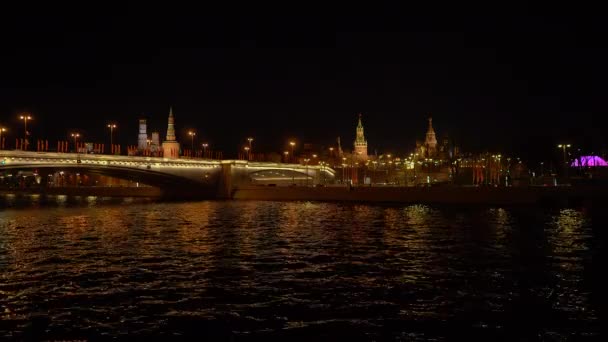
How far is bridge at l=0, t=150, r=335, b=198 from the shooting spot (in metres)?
67.0

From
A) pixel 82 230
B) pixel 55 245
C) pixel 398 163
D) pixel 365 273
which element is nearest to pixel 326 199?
pixel 82 230

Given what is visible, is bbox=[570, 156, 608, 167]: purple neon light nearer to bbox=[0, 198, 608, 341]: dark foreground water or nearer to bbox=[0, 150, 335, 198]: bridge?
bbox=[0, 150, 335, 198]: bridge

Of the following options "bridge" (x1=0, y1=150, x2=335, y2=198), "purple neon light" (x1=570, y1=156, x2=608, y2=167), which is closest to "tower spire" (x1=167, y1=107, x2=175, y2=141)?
"bridge" (x1=0, y1=150, x2=335, y2=198)

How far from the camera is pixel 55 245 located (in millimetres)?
27438

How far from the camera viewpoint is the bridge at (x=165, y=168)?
6697 cm

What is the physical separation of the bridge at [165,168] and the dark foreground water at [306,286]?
126 ft

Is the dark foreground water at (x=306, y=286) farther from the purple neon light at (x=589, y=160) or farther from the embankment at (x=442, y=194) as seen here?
the purple neon light at (x=589, y=160)

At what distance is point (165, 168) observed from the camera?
285ft

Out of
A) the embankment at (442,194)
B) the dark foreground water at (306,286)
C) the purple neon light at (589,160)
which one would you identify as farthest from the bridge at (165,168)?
the purple neon light at (589,160)

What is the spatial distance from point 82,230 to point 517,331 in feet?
99.8

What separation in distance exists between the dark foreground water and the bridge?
3838 cm

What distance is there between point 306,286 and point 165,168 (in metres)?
73.3

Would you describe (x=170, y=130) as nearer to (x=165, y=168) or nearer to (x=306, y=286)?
(x=165, y=168)

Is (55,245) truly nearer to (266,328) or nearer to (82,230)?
(82,230)
